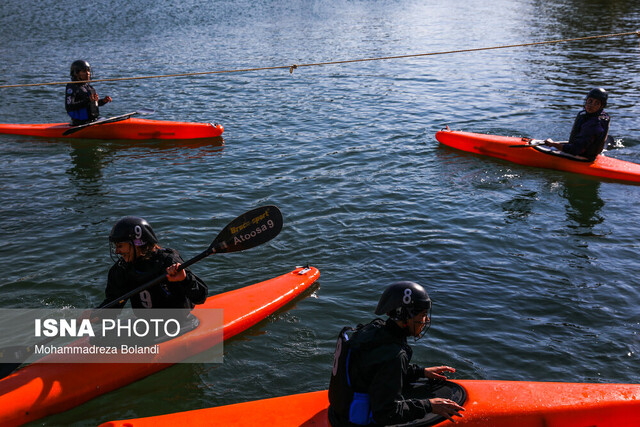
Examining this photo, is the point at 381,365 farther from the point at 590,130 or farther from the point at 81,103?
the point at 81,103

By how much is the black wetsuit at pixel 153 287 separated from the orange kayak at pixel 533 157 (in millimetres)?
8096

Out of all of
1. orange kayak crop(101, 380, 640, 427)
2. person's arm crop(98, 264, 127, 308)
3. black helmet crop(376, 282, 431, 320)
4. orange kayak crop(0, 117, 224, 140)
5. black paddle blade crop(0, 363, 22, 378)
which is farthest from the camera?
orange kayak crop(0, 117, 224, 140)

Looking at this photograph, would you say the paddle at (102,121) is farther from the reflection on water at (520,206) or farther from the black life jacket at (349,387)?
the black life jacket at (349,387)

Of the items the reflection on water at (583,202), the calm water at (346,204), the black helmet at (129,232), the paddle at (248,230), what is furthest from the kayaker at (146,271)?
the reflection on water at (583,202)

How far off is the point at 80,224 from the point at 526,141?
314 inches

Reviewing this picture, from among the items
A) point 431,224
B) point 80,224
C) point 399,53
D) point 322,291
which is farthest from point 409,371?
point 399,53

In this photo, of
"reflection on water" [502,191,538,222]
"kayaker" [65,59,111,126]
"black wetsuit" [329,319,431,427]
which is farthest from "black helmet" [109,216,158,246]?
"kayaker" [65,59,111,126]

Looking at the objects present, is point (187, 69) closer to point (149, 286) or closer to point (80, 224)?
point (80, 224)

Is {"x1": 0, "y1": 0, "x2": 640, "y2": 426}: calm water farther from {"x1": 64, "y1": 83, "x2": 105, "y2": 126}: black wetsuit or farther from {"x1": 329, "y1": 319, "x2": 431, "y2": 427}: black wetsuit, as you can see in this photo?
{"x1": 329, "y1": 319, "x2": 431, "y2": 427}: black wetsuit

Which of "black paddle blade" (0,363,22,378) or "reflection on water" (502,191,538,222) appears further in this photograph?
"reflection on water" (502,191,538,222)

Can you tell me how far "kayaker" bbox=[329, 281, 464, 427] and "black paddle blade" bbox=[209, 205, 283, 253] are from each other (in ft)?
6.41

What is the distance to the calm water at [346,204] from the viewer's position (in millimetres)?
6551

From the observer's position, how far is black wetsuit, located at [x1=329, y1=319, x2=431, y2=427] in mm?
3924

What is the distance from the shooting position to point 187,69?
65.2 ft
